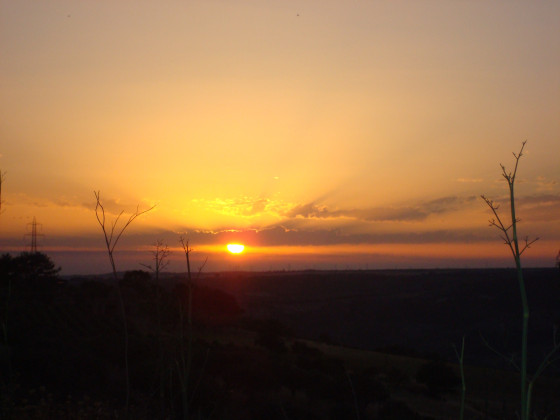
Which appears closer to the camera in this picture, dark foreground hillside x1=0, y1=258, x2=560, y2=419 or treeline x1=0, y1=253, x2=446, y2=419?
dark foreground hillside x1=0, y1=258, x2=560, y2=419

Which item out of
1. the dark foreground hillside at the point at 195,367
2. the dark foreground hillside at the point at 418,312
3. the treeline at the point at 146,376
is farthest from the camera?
the dark foreground hillside at the point at 418,312

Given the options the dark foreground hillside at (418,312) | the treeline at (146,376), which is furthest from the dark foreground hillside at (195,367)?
the dark foreground hillside at (418,312)

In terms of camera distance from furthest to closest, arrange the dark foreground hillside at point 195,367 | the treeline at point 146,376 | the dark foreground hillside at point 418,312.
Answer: the dark foreground hillside at point 418,312 < the treeline at point 146,376 < the dark foreground hillside at point 195,367

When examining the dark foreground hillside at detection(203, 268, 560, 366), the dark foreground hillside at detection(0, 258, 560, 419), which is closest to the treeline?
the dark foreground hillside at detection(0, 258, 560, 419)

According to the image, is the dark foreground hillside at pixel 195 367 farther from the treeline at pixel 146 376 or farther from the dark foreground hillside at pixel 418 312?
the dark foreground hillside at pixel 418 312

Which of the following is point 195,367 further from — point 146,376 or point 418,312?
point 418,312

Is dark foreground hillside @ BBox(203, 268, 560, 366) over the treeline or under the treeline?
under

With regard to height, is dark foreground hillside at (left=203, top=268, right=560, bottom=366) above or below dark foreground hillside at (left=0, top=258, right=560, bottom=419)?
below

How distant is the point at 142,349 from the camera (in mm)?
24953

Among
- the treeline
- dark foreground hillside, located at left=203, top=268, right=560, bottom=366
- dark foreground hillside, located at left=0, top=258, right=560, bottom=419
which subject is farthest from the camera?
dark foreground hillside, located at left=203, top=268, right=560, bottom=366

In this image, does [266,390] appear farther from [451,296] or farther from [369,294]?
[369,294]

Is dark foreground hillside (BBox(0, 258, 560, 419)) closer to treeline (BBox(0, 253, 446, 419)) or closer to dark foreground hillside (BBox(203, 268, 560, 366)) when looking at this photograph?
treeline (BBox(0, 253, 446, 419))

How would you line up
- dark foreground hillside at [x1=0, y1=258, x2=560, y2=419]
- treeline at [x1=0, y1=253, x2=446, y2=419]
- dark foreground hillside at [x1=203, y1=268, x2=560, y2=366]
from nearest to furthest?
1. dark foreground hillside at [x1=0, y1=258, x2=560, y2=419]
2. treeline at [x1=0, y1=253, x2=446, y2=419]
3. dark foreground hillside at [x1=203, y1=268, x2=560, y2=366]

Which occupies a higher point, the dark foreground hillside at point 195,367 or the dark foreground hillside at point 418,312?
the dark foreground hillside at point 195,367
